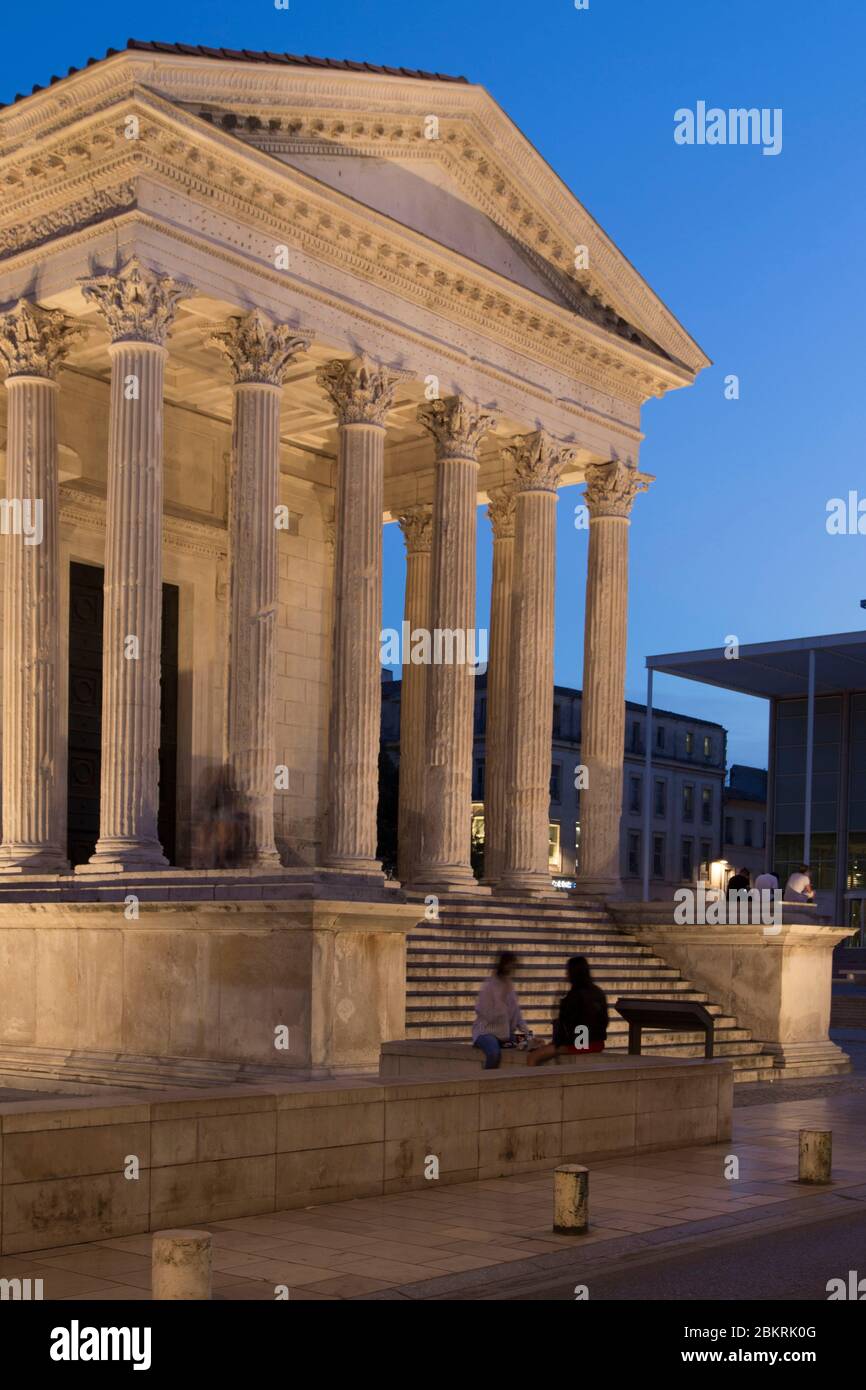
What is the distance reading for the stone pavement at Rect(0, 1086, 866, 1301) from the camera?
36.8 feet

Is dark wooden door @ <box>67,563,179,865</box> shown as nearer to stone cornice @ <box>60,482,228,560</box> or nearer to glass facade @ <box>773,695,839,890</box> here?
stone cornice @ <box>60,482,228,560</box>

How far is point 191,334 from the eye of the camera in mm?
31656

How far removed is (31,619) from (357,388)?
7.71 metres

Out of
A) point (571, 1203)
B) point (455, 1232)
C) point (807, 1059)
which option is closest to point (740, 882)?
point (807, 1059)

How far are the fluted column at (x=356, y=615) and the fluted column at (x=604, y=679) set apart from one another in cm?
714

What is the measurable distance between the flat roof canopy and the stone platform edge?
172 ft

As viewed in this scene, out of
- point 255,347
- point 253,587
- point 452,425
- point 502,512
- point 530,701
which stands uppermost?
point 255,347

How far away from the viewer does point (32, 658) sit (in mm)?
27016

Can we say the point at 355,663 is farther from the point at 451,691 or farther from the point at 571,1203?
the point at 571,1203

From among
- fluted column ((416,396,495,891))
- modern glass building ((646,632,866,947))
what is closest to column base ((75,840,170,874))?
fluted column ((416,396,495,891))

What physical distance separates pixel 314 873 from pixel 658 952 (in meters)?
10.9

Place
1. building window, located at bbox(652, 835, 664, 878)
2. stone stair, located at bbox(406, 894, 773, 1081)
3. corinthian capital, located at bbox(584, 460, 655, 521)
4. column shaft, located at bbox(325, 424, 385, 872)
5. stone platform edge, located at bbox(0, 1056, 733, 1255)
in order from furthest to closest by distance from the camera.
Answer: building window, located at bbox(652, 835, 664, 878) → corinthian capital, located at bbox(584, 460, 655, 521) → column shaft, located at bbox(325, 424, 385, 872) → stone stair, located at bbox(406, 894, 773, 1081) → stone platform edge, located at bbox(0, 1056, 733, 1255)

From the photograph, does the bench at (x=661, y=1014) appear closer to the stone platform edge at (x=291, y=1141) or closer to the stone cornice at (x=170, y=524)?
the stone platform edge at (x=291, y=1141)
